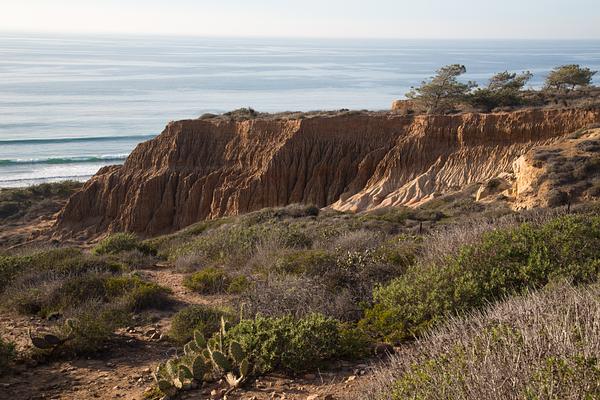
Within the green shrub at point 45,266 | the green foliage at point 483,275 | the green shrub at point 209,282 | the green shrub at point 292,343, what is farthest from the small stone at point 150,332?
the green foliage at point 483,275

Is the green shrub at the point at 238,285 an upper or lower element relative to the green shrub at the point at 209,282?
upper

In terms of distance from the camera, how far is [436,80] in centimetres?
4003

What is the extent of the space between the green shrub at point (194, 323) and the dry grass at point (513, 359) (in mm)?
3668

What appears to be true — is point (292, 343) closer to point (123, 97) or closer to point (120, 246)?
point (120, 246)

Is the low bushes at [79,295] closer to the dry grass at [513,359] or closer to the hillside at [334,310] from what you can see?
the hillside at [334,310]

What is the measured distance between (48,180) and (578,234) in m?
52.8

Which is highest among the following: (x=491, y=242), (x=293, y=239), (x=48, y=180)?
(x=491, y=242)

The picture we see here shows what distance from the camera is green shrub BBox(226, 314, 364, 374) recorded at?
6.92 meters

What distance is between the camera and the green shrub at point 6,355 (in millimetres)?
7570

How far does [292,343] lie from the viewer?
Answer: 6945mm

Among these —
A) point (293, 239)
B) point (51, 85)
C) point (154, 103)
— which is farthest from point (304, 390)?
point (51, 85)

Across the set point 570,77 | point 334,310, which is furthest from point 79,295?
point 570,77

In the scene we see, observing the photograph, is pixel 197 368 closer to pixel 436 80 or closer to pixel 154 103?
pixel 436 80

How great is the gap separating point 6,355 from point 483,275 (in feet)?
20.3
